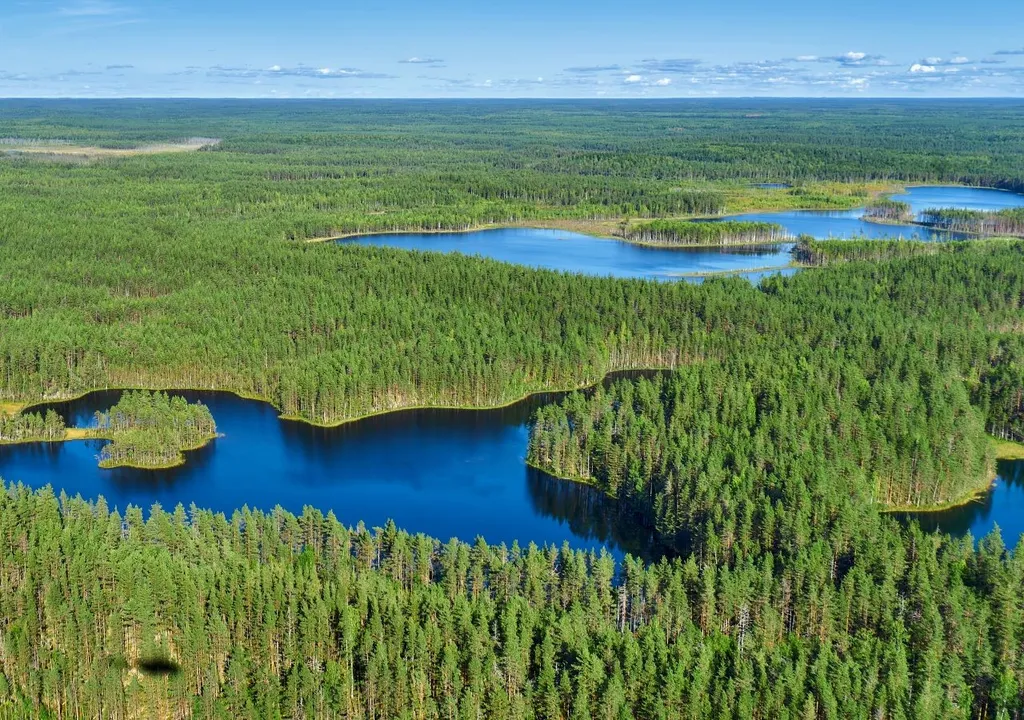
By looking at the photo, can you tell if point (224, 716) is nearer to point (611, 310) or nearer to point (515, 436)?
point (515, 436)

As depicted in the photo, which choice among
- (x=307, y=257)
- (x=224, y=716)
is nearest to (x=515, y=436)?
(x=224, y=716)

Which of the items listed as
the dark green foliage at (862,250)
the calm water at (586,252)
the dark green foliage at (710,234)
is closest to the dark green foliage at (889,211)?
the dark green foliage at (710,234)

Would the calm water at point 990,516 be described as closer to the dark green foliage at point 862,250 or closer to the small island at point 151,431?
the small island at point 151,431

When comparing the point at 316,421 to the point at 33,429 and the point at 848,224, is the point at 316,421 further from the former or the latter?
the point at 848,224

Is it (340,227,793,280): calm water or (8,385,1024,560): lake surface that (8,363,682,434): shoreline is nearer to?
(8,385,1024,560): lake surface

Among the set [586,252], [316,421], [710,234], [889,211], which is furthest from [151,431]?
[889,211]

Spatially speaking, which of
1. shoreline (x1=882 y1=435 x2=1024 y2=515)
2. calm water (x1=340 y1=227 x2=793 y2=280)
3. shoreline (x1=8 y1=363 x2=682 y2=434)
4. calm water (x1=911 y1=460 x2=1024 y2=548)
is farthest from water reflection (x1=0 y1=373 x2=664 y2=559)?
calm water (x1=340 y1=227 x2=793 y2=280)
